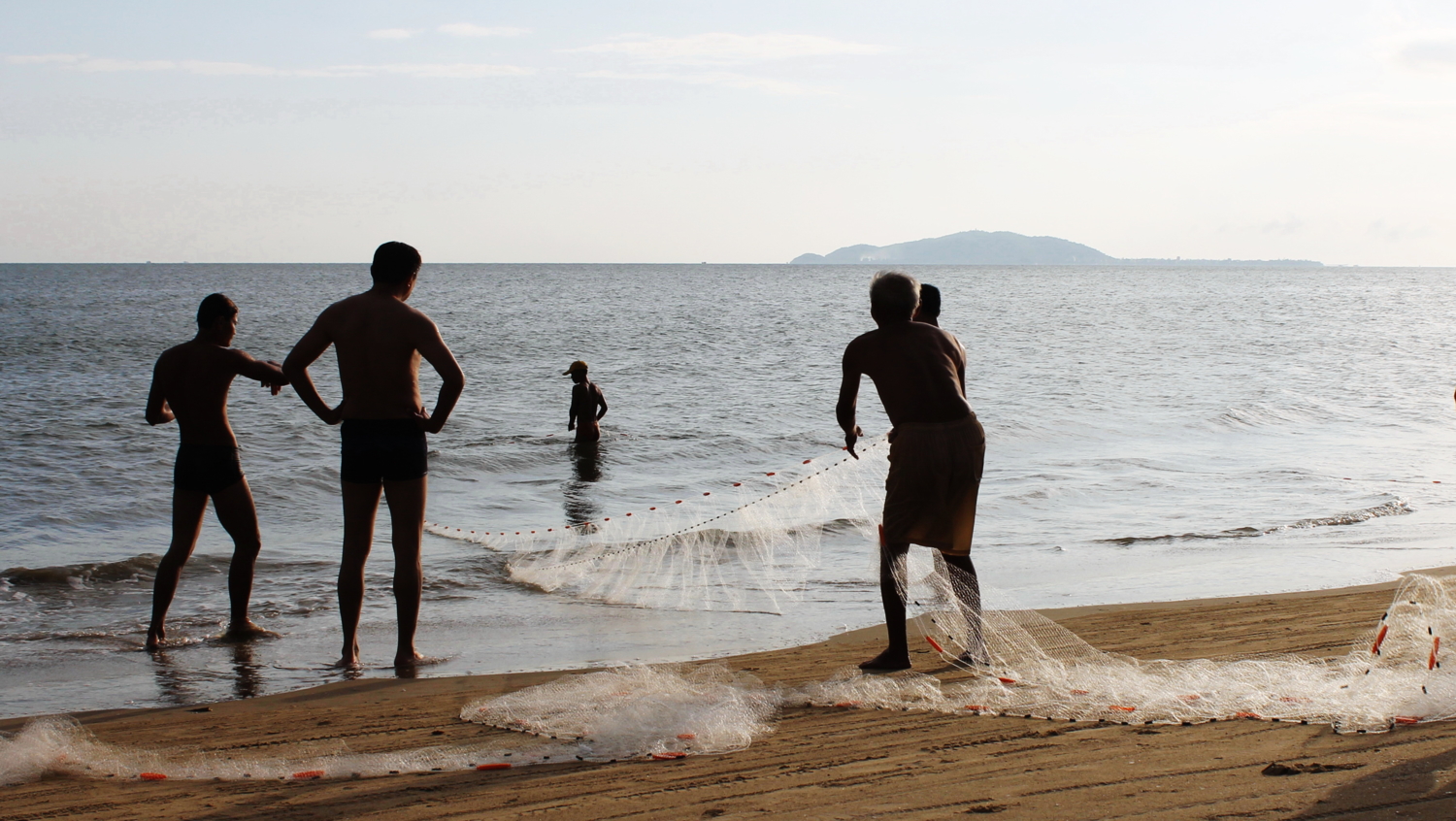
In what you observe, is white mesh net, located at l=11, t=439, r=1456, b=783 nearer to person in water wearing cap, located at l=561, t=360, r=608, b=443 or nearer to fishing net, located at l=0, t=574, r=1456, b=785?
fishing net, located at l=0, t=574, r=1456, b=785

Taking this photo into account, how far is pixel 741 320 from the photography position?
2156 inches

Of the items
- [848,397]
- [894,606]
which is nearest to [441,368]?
[848,397]

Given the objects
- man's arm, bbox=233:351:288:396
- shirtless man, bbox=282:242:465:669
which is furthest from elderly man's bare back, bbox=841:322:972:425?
man's arm, bbox=233:351:288:396

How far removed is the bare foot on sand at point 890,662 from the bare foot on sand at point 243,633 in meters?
3.56

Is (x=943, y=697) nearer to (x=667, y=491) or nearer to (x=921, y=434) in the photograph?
(x=921, y=434)

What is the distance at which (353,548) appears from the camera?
196 inches

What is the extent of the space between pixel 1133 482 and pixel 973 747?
31.1 feet

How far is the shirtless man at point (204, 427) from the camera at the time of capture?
211 inches

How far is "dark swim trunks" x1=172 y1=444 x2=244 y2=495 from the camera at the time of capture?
548 cm

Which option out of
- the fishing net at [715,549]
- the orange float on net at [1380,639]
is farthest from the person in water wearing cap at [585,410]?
the orange float on net at [1380,639]

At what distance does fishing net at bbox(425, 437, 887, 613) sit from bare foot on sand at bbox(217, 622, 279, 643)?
6.24 feet

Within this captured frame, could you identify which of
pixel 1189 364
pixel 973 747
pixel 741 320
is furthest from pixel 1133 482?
pixel 741 320

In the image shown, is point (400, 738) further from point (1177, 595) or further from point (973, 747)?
point (1177, 595)

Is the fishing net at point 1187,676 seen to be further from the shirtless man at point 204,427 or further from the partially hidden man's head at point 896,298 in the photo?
the shirtless man at point 204,427
